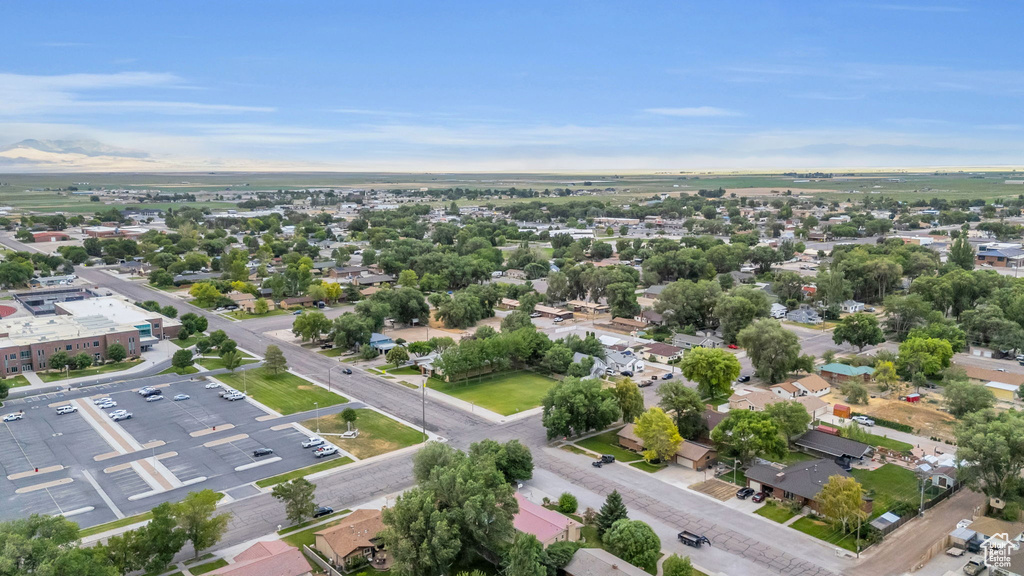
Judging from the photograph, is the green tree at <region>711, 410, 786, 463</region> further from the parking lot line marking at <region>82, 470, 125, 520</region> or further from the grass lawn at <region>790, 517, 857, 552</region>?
the parking lot line marking at <region>82, 470, 125, 520</region>

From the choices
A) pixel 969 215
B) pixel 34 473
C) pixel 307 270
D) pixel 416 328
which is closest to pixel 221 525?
pixel 34 473

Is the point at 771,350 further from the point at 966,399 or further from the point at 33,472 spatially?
the point at 33,472

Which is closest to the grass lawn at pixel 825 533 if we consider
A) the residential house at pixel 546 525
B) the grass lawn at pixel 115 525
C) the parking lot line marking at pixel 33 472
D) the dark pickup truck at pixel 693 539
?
the dark pickup truck at pixel 693 539

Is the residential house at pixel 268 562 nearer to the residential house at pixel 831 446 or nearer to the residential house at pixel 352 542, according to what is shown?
the residential house at pixel 352 542

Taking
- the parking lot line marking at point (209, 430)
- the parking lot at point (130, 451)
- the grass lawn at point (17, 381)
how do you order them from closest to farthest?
the parking lot at point (130, 451)
the parking lot line marking at point (209, 430)
the grass lawn at point (17, 381)

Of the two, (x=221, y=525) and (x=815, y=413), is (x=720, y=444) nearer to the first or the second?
(x=815, y=413)
